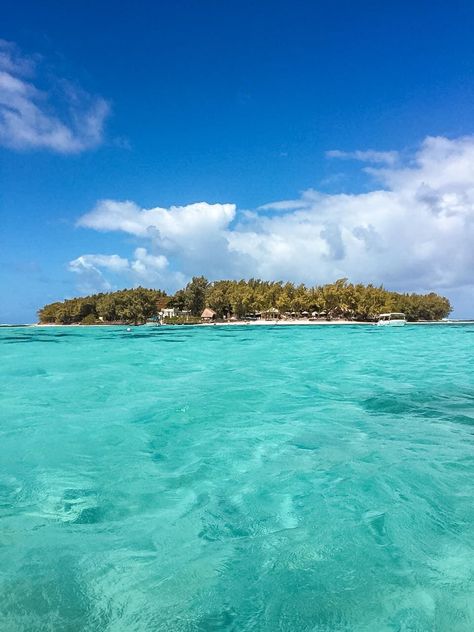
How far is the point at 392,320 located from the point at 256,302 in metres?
25.5

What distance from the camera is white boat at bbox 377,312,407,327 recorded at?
7831 cm

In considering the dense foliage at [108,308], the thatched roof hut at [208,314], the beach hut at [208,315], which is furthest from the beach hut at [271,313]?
the dense foliage at [108,308]

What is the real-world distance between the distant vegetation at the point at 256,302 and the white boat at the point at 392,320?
58.8 inches

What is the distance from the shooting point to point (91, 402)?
12883 millimetres

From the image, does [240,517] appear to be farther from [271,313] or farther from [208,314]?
[271,313]

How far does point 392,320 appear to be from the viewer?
8131cm

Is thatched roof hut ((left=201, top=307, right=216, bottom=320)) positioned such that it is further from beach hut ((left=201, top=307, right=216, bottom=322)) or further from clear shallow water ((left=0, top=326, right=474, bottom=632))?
clear shallow water ((left=0, top=326, right=474, bottom=632))

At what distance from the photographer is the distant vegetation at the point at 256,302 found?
297 feet

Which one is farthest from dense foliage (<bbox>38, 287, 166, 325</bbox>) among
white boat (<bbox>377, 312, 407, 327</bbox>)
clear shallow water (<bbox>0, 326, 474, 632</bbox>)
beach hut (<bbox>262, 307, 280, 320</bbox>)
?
clear shallow water (<bbox>0, 326, 474, 632</bbox>)

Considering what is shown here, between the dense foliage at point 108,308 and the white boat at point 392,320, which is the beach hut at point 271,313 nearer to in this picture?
the white boat at point 392,320

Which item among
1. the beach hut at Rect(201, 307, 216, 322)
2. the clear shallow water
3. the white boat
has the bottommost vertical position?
the clear shallow water

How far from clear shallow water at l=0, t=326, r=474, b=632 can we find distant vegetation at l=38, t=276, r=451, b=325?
7981 centimetres

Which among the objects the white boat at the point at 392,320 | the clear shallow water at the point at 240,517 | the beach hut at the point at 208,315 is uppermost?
the beach hut at the point at 208,315

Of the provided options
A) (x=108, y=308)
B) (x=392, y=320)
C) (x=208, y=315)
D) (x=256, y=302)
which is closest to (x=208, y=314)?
(x=208, y=315)
